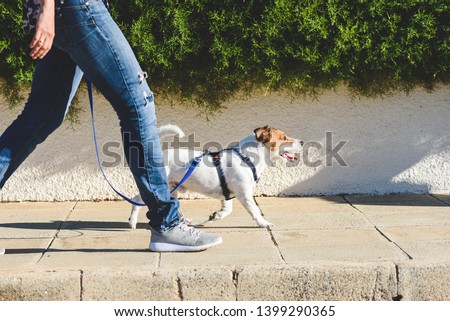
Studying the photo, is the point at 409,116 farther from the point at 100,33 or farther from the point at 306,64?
the point at 100,33

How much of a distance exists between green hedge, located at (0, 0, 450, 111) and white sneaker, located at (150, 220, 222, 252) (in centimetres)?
198

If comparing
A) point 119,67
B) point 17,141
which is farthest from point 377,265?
point 17,141

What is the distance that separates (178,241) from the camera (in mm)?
4184

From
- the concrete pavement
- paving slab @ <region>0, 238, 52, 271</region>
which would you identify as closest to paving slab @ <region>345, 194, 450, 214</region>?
the concrete pavement

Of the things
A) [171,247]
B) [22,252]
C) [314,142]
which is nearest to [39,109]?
[22,252]

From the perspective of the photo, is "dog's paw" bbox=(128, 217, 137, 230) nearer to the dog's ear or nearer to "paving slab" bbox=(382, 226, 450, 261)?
the dog's ear

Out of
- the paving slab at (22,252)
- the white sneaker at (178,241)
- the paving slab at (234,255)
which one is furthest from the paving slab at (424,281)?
the paving slab at (22,252)

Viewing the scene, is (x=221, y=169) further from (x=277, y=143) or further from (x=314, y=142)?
(x=314, y=142)

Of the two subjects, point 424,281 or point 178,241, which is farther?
point 178,241

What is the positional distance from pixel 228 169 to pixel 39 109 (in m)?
1.62

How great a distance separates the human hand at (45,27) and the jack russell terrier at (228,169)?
171 cm
